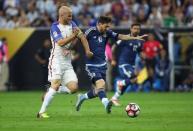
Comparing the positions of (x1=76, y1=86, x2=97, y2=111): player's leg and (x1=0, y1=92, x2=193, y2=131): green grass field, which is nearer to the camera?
(x1=0, y1=92, x2=193, y2=131): green grass field

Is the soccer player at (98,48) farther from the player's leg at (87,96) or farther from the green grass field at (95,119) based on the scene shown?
the green grass field at (95,119)

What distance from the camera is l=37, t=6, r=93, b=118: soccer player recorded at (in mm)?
17984

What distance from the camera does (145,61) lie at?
1401 inches

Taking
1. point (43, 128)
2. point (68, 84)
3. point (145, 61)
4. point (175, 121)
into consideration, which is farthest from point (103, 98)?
point (145, 61)

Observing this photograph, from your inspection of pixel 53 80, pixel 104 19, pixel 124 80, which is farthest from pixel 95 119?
pixel 124 80

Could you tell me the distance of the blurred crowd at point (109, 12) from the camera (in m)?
36.1

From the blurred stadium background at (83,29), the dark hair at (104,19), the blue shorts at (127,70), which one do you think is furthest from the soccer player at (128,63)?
the blurred stadium background at (83,29)

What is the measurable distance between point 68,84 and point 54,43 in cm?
108

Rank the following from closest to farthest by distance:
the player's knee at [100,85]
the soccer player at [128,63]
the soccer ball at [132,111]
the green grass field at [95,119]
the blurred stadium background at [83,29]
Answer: the green grass field at [95,119]
the soccer ball at [132,111]
the player's knee at [100,85]
the soccer player at [128,63]
the blurred stadium background at [83,29]

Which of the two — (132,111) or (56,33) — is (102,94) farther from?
(56,33)

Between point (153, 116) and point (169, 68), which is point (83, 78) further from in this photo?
point (153, 116)

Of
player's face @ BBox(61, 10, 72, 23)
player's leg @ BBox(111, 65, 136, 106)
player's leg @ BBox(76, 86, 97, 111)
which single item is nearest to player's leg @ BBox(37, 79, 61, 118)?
player's face @ BBox(61, 10, 72, 23)

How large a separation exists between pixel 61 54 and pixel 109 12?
17965 mm

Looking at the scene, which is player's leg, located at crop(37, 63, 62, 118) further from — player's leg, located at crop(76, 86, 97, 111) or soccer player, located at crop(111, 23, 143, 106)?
soccer player, located at crop(111, 23, 143, 106)
